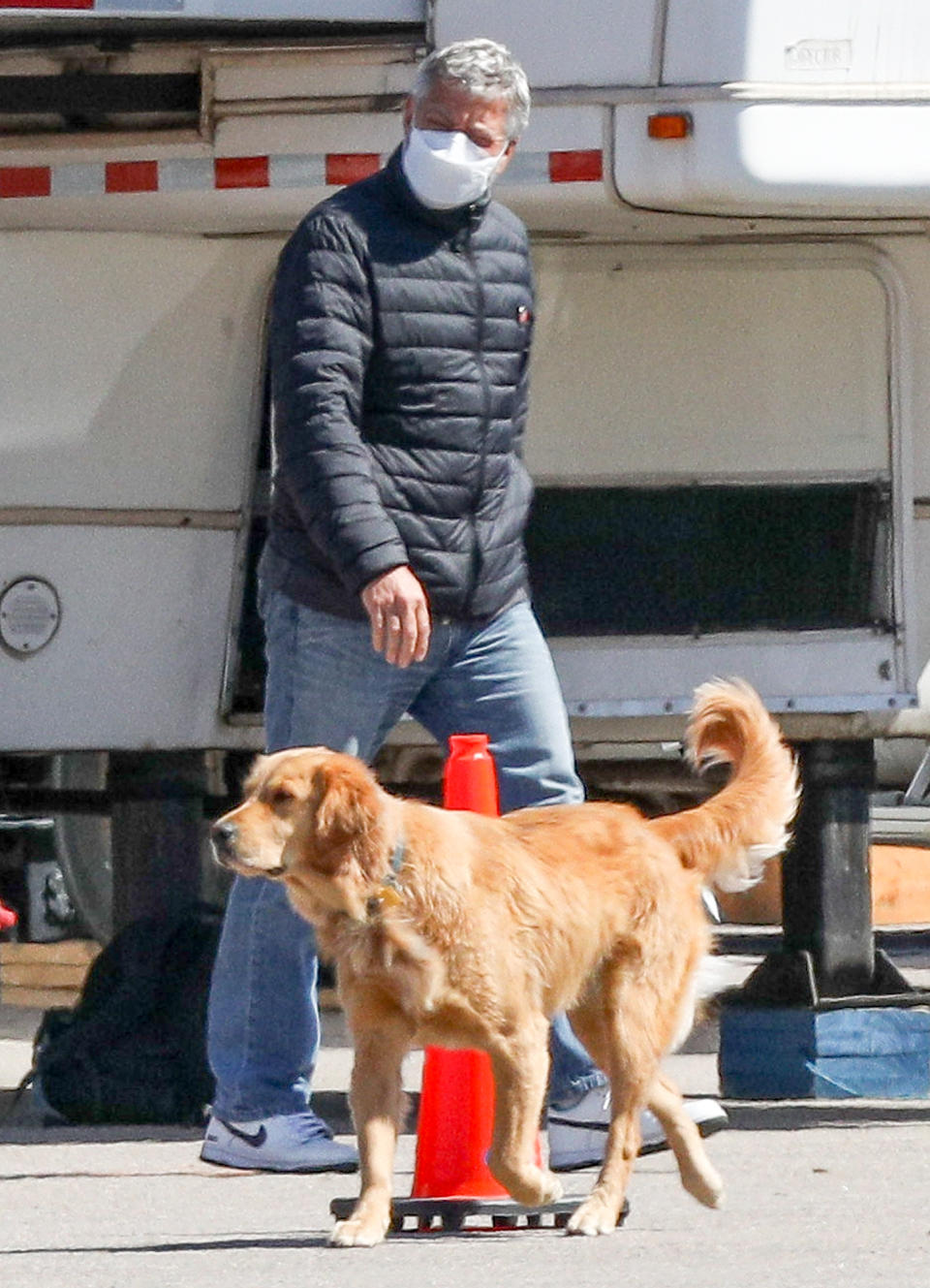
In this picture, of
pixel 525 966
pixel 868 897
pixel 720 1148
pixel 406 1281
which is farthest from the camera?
pixel 868 897

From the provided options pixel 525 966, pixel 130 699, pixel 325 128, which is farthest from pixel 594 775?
pixel 525 966

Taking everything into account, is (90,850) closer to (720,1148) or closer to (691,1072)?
(691,1072)

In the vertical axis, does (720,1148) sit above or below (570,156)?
below

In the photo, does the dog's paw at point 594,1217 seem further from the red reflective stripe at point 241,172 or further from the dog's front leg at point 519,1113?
the red reflective stripe at point 241,172

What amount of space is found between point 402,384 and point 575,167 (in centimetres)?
124

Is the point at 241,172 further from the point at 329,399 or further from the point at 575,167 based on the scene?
the point at 329,399

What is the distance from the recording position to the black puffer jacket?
5.84 m

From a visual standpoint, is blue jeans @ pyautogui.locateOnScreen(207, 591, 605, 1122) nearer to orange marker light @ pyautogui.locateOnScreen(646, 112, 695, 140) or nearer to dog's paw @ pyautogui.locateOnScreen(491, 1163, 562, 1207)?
dog's paw @ pyautogui.locateOnScreen(491, 1163, 562, 1207)

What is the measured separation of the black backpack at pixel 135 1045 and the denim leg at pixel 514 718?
1.55 meters

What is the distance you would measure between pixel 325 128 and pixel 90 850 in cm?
285

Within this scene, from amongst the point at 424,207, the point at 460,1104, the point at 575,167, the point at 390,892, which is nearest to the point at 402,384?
the point at 424,207

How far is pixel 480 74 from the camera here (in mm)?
5898

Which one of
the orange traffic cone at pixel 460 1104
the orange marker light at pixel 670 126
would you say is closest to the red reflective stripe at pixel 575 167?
the orange marker light at pixel 670 126

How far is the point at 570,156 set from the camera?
22.9 feet
